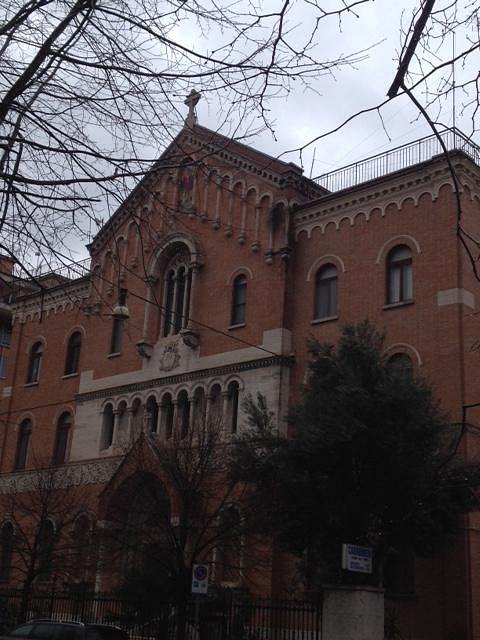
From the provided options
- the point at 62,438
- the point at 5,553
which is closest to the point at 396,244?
the point at 62,438

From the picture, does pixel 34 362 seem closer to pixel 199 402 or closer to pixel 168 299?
pixel 168 299

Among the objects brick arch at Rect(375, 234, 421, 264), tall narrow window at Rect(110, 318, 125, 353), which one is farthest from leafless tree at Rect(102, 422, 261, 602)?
tall narrow window at Rect(110, 318, 125, 353)

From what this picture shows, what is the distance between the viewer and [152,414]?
2961cm

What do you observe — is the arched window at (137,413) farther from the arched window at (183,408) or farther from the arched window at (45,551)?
the arched window at (45,551)

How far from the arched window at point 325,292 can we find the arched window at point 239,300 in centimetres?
267

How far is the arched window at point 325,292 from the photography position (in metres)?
26.4

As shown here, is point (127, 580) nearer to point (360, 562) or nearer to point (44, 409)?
point (360, 562)

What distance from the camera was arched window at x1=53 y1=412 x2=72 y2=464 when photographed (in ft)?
109

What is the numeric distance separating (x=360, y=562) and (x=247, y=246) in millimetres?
14994

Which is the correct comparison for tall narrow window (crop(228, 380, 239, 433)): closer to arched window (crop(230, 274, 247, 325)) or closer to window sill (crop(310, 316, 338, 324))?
arched window (crop(230, 274, 247, 325))

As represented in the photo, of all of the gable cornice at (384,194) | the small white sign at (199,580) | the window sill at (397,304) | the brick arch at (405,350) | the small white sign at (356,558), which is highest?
the gable cornice at (384,194)

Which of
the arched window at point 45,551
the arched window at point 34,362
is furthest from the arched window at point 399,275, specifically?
the arched window at point 34,362

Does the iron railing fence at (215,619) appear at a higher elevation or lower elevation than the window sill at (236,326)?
lower

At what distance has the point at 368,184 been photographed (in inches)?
1022
